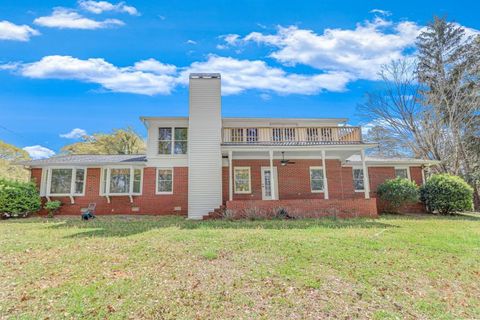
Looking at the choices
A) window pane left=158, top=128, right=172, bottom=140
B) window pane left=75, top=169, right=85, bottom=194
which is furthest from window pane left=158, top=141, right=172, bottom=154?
window pane left=75, top=169, right=85, bottom=194

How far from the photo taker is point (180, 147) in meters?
15.2

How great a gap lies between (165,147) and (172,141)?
0.53 metres

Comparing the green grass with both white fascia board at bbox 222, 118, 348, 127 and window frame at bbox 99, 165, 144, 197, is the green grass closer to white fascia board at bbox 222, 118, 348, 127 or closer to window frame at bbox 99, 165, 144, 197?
window frame at bbox 99, 165, 144, 197

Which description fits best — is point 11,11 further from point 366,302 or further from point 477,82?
point 477,82

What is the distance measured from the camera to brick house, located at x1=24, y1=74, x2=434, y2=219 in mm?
13656

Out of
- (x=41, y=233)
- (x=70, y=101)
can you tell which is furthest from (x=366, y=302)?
(x=70, y=101)

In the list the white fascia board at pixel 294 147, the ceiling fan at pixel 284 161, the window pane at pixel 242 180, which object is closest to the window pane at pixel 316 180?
the ceiling fan at pixel 284 161

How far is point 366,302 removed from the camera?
4000 mm

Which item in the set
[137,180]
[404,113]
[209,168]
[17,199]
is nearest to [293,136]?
[209,168]

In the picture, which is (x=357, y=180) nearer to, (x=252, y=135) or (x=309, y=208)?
(x=309, y=208)

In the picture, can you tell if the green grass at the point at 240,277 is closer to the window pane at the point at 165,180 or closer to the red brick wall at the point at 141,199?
the red brick wall at the point at 141,199

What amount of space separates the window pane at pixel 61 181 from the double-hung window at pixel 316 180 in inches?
539

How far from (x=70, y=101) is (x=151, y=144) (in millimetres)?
10739

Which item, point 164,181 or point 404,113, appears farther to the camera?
point 404,113
